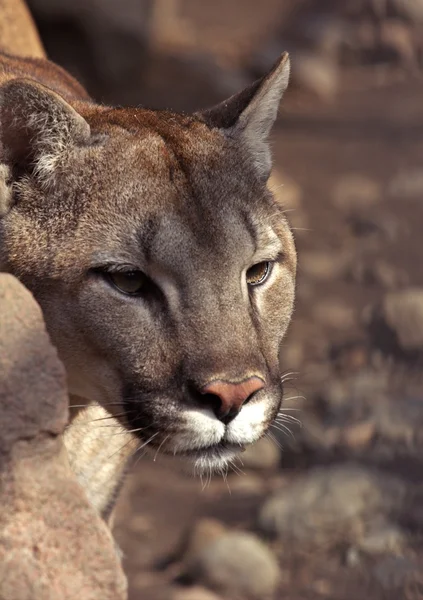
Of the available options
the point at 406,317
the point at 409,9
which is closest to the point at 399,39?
the point at 409,9

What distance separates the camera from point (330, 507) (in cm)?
522

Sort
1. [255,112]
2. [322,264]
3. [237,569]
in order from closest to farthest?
[255,112]
[237,569]
[322,264]

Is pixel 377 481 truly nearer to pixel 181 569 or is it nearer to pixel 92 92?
pixel 181 569

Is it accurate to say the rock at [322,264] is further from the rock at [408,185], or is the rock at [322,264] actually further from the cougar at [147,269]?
the cougar at [147,269]

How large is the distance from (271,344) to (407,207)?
5.95 metres

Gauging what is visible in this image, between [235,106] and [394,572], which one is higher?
[235,106]

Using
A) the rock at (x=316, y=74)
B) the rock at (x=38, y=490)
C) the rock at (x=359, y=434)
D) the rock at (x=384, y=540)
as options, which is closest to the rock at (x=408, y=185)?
the rock at (x=316, y=74)

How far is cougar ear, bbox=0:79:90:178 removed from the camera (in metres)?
3.21

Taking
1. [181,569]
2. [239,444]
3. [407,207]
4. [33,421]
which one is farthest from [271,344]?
[407,207]

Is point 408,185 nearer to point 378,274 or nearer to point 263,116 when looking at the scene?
point 378,274

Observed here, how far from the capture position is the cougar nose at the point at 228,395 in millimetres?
2957

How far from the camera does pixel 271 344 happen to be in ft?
11.2

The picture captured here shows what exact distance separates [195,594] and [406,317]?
266cm

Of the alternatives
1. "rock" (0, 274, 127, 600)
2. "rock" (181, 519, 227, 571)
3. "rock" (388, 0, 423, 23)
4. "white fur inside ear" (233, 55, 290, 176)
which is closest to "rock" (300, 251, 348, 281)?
"rock" (181, 519, 227, 571)
